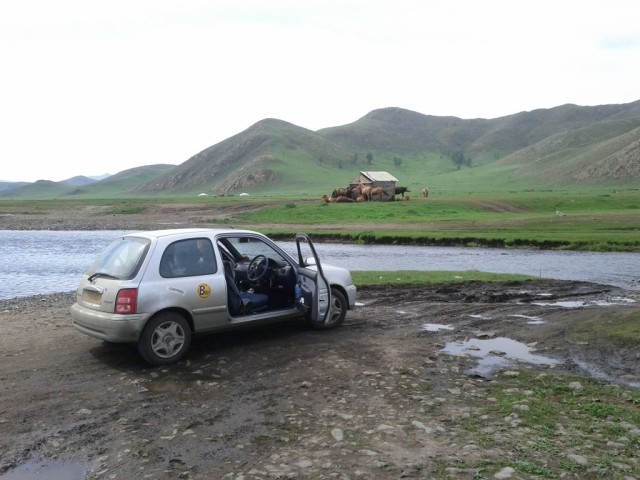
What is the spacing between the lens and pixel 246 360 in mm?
9484

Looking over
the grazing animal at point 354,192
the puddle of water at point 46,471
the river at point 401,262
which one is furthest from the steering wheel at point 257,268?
the grazing animal at point 354,192

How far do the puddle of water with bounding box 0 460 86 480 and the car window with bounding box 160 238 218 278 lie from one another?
12.2 ft

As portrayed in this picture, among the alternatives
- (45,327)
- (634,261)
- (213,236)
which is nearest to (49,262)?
(45,327)

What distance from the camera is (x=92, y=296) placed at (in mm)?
9578

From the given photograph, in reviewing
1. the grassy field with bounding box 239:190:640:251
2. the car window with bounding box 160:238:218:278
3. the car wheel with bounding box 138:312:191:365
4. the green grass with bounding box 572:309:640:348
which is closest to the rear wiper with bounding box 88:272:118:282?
the car window with bounding box 160:238:218:278

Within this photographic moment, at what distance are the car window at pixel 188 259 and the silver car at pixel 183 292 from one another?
0.05ft

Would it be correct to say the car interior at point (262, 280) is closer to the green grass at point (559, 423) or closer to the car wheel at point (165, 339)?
the car wheel at point (165, 339)

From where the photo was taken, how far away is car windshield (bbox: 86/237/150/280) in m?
9.38

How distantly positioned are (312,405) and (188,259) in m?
3.48

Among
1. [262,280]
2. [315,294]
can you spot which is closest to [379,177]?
[262,280]

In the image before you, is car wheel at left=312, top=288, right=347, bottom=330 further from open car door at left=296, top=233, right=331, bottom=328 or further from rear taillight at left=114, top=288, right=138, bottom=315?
rear taillight at left=114, top=288, right=138, bottom=315

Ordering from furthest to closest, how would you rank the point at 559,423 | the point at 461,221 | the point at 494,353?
the point at 461,221, the point at 494,353, the point at 559,423

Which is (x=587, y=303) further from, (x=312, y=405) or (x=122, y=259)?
(x=122, y=259)

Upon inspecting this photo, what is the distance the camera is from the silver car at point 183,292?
9.08 metres
